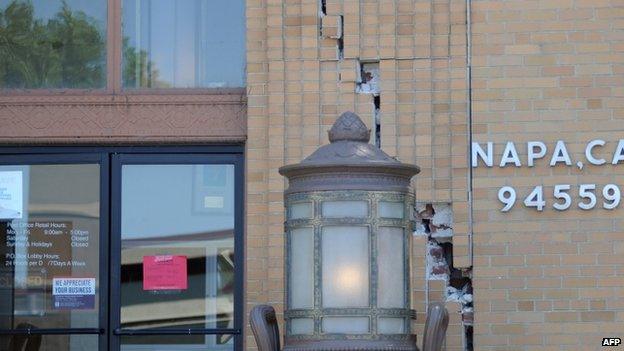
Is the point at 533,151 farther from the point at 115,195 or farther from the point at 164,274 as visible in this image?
the point at 115,195

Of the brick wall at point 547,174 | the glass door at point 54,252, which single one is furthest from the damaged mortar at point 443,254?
the glass door at point 54,252

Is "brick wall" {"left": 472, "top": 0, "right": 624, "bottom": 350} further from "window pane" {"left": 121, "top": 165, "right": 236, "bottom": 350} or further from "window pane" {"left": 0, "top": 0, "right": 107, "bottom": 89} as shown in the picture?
"window pane" {"left": 0, "top": 0, "right": 107, "bottom": 89}

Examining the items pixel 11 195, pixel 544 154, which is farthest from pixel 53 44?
pixel 544 154

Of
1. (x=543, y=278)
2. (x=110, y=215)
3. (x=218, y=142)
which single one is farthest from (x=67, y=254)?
(x=543, y=278)

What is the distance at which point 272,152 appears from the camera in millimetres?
9250

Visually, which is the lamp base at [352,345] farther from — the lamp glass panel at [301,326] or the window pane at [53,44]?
the window pane at [53,44]

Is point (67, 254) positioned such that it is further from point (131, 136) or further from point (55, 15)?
point (55, 15)

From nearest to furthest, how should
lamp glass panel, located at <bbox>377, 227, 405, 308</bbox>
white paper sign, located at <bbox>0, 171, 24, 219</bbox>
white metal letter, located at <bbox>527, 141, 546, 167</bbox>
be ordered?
1. lamp glass panel, located at <bbox>377, 227, 405, 308</bbox>
2. white metal letter, located at <bbox>527, 141, 546, 167</bbox>
3. white paper sign, located at <bbox>0, 171, 24, 219</bbox>

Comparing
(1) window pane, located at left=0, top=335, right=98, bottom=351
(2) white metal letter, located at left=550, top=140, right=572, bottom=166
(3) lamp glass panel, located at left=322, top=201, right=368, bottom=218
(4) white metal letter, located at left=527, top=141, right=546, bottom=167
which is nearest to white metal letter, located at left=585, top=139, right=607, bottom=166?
(2) white metal letter, located at left=550, top=140, right=572, bottom=166

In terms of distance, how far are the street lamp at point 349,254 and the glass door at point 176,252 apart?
2.19 m

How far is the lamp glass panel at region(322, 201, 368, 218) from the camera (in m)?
7.43

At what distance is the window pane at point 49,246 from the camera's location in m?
9.72

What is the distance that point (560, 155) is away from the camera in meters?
9.09

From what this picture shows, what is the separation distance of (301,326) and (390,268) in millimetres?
599
